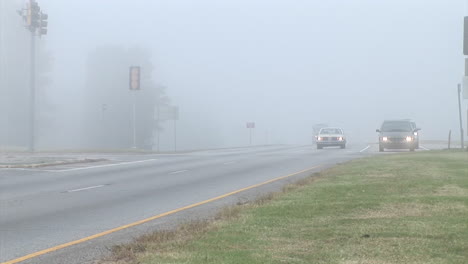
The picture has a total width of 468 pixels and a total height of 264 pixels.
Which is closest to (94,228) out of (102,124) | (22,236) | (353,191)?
(22,236)

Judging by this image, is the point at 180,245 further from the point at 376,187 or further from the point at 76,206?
the point at 376,187

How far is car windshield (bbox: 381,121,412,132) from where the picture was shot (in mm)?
37312

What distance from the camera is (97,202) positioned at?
529 inches

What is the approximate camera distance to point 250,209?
10734 mm

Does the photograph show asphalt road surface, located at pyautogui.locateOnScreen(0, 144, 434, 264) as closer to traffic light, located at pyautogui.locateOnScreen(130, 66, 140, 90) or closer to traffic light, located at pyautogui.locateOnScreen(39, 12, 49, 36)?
traffic light, located at pyautogui.locateOnScreen(39, 12, 49, 36)

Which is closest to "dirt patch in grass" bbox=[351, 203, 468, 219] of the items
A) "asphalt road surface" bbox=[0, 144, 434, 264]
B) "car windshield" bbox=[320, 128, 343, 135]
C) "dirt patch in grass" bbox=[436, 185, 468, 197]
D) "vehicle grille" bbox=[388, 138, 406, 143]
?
"dirt patch in grass" bbox=[436, 185, 468, 197]

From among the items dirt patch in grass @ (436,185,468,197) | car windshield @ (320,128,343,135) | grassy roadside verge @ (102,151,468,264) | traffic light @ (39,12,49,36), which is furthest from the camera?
car windshield @ (320,128,343,135)

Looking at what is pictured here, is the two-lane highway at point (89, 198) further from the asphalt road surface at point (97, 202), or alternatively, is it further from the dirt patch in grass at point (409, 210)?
the dirt patch in grass at point (409, 210)

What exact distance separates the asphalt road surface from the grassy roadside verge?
0.99 m

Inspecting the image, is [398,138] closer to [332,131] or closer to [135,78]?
[332,131]

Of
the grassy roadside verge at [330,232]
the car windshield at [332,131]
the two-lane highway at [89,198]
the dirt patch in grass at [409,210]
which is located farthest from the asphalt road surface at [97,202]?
the car windshield at [332,131]

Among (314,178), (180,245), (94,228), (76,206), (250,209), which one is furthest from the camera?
A: (314,178)

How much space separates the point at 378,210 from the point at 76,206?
238 inches

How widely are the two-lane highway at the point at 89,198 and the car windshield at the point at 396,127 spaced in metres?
15.4
